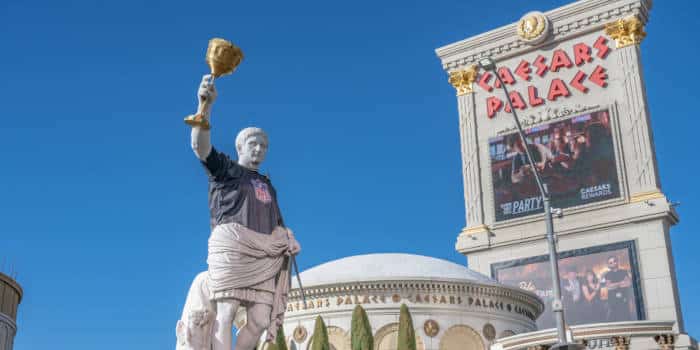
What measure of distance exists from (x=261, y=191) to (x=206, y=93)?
46.4 inches

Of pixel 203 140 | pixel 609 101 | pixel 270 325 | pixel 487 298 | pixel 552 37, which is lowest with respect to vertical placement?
pixel 270 325

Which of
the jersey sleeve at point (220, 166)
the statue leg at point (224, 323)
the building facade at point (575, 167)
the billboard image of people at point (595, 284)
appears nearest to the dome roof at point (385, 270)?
the billboard image of people at point (595, 284)

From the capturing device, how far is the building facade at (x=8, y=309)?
53.0 meters

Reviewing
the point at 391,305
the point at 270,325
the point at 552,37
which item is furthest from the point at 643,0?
the point at 270,325

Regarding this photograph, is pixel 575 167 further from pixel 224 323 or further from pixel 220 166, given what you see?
pixel 224 323

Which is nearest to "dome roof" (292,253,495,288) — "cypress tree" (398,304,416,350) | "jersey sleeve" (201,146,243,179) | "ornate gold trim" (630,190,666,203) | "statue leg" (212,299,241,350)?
"cypress tree" (398,304,416,350)

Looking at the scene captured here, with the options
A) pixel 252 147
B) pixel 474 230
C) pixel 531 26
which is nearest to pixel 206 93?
pixel 252 147

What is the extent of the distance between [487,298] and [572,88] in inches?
815

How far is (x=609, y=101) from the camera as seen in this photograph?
49281mm

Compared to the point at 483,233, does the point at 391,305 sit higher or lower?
lower

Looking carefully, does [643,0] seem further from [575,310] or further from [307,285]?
[307,285]

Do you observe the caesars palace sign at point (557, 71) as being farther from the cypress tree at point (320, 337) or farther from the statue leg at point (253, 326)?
the statue leg at point (253, 326)

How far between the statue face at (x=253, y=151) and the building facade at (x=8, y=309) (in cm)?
4961

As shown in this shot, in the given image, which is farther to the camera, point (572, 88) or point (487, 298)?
point (572, 88)
